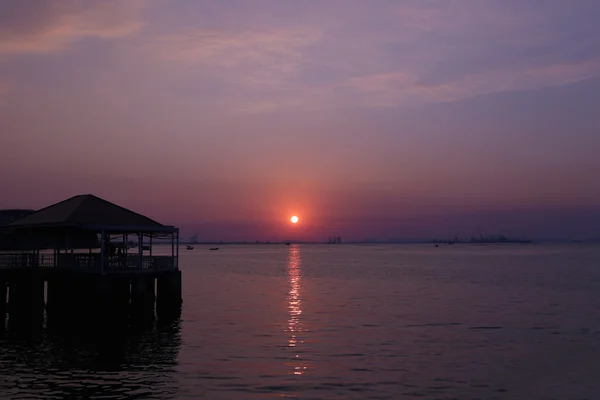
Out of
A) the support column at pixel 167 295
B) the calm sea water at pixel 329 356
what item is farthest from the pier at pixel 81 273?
the calm sea water at pixel 329 356

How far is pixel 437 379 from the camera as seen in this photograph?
2691 centimetres

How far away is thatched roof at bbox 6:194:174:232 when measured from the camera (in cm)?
4072

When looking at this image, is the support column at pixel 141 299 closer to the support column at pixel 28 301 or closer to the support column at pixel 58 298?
the support column at pixel 58 298

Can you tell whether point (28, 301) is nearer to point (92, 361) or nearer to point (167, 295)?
point (167, 295)

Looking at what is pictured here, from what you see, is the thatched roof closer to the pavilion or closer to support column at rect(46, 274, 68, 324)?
the pavilion

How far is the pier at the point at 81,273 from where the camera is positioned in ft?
129

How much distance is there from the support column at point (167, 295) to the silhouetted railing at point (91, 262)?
28.3 inches


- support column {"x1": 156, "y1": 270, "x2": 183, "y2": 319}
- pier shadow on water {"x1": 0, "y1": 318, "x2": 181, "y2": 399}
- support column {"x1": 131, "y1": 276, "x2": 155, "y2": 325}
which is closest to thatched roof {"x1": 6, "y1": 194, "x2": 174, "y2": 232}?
support column {"x1": 156, "y1": 270, "x2": 183, "y2": 319}

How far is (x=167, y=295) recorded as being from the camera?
44156 millimetres

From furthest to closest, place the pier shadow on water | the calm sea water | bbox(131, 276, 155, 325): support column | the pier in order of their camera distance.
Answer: bbox(131, 276, 155, 325): support column, the pier, the calm sea water, the pier shadow on water

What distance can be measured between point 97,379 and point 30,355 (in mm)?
7049

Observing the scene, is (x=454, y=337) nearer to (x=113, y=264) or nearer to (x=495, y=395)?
(x=495, y=395)

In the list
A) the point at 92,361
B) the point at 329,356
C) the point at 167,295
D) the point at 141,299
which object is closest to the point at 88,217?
the point at 141,299

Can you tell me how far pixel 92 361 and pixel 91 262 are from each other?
1263 cm
